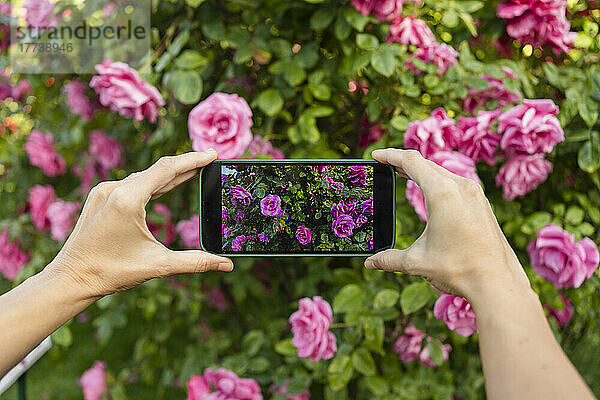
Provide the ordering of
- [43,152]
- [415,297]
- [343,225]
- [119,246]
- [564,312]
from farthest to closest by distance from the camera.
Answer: [43,152], [564,312], [415,297], [343,225], [119,246]

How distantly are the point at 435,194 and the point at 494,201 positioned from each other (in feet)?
1.82

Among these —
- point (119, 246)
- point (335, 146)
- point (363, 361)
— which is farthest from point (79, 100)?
point (363, 361)

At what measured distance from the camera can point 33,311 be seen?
85cm

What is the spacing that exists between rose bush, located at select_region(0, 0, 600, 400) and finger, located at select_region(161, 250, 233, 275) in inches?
3.8

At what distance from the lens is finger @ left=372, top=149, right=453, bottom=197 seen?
33.8 inches

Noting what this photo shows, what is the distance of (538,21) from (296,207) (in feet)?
2.28

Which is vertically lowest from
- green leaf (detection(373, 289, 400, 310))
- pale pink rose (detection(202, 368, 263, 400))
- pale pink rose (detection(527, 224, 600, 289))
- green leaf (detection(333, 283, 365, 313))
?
pale pink rose (detection(202, 368, 263, 400))

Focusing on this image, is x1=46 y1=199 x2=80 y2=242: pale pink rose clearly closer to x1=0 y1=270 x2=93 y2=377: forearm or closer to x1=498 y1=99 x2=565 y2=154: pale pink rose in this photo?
x1=0 y1=270 x2=93 y2=377: forearm

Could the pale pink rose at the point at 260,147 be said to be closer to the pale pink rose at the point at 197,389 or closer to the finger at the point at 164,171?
the finger at the point at 164,171

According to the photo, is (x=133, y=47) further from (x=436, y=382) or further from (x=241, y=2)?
(x=436, y=382)

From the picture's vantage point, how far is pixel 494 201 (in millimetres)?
1336

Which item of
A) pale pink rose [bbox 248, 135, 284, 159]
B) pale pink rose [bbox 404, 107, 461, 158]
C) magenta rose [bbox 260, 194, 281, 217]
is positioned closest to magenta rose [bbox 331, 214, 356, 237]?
magenta rose [bbox 260, 194, 281, 217]

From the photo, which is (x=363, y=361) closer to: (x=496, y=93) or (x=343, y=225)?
(x=343, y=225)

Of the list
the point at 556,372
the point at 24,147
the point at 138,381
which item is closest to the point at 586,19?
the point at 556,372
